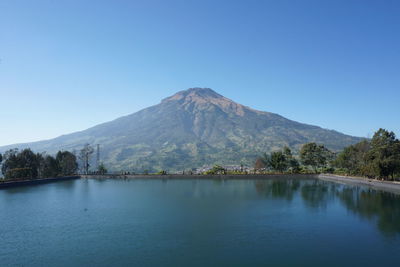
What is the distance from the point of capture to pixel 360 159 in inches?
1981

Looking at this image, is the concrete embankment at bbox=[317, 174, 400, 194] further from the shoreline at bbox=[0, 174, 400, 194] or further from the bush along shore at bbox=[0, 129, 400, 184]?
the bush along shore at bbox=[0, 129, 400, 184]

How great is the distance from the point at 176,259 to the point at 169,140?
516 ft

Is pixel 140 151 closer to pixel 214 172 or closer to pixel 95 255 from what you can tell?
pixel 214 172

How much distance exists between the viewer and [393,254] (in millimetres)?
14977

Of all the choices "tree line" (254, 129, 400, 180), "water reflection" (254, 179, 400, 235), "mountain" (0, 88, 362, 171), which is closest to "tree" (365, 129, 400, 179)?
"tree line" (254, 129, 400, 180)

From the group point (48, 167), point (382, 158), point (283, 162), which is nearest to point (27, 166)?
point (48, 167)

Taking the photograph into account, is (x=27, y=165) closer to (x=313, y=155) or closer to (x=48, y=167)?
(x=48, y=167)

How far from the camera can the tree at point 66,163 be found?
190 feet

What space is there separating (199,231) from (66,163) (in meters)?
48.1

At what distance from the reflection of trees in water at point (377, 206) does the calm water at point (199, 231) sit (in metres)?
0.07

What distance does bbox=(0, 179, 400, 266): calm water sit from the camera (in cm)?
1454

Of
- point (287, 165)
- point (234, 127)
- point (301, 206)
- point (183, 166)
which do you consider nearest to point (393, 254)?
point (301, 206)

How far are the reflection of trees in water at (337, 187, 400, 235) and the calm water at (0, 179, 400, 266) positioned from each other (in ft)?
0.24

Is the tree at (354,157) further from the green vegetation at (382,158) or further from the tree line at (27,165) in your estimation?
the tree line at (27,165)
